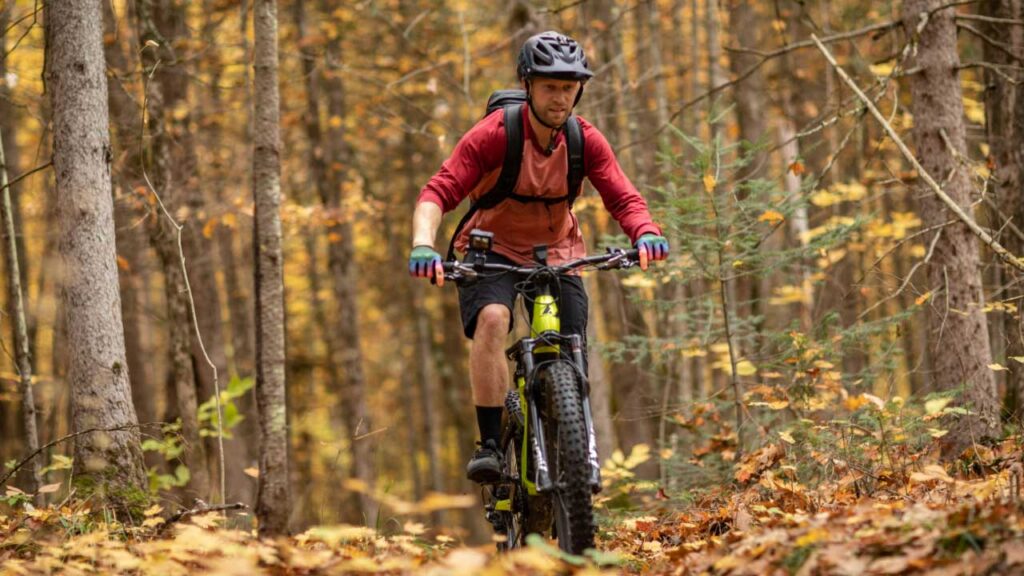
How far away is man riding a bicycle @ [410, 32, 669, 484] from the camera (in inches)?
196

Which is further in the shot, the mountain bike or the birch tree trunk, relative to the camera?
the birch tree trunk

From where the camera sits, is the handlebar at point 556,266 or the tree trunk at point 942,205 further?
the tree trunk at point 942,205

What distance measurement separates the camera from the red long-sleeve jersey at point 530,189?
5156 millimetres

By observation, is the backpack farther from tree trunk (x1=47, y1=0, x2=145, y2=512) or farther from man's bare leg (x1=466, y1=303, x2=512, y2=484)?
tree trunk (x1=47, y1=0, x2=145, y2=512)

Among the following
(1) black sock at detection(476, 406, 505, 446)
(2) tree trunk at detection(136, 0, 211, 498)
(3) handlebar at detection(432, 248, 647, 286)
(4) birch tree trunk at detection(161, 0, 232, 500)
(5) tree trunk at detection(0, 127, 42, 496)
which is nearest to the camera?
(3) handlebar at detection(432, 248, 647, 286)

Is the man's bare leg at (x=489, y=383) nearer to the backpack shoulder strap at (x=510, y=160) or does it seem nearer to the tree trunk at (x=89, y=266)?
the backpack shoulder strap at (x=510, y=160)

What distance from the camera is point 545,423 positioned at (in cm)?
476

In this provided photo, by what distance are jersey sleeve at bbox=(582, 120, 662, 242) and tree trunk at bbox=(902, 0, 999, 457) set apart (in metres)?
2.60

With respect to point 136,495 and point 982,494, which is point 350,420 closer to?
point 136,495

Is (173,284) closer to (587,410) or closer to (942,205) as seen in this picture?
(587,410)

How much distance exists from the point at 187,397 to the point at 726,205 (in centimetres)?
565

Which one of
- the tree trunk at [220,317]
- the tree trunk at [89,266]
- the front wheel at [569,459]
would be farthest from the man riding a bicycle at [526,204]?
the tree trunk at [220,317]

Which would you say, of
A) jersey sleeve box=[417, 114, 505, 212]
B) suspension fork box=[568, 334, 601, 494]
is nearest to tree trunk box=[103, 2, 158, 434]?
jersey sleeve box=[417, 114, 505, 212]

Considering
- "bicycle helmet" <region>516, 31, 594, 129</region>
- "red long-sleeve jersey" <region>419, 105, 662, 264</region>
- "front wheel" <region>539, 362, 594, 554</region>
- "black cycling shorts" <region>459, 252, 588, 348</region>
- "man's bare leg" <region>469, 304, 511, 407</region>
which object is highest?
"bicycle helmet" <region>516, 31, 594, 129</region>
